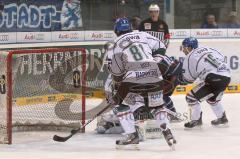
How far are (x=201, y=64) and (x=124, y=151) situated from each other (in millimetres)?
1653

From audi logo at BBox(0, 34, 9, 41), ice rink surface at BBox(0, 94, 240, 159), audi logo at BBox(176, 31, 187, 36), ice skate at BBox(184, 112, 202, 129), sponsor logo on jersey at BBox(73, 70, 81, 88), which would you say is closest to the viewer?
ice rink surface at BBox(0, 94, 240, 159)

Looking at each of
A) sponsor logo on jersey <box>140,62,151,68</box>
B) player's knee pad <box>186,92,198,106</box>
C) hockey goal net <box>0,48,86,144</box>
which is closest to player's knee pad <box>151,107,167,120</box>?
sponsor logo on jersey <box>140,62,151,68</box>

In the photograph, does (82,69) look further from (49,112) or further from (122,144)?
(122,144)

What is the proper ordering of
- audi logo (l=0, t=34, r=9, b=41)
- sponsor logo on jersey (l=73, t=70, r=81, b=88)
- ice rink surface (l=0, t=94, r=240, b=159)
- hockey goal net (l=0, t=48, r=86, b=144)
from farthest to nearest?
1. audi logo (l=0, t=34, r=9, b=41)
2. sponsor logo on jersey (l=73, t=70, r=81, b=88)
3. hockey goal net (l=0, t=48, r=86, b=144)
4. ice rink surface (l=0, t=94, r=240, b=159)

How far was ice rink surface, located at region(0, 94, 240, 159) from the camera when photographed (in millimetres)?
5281

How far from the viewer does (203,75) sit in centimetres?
678

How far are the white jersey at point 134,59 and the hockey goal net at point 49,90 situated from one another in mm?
1095

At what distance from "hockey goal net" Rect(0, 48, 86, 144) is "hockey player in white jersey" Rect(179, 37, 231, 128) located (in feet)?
3.53

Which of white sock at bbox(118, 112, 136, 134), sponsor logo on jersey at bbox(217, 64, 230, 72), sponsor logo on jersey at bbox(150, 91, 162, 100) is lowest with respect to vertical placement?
white sock at bbox(118, 112, 136, 134)

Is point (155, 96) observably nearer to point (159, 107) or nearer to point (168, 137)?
point (159, 107)

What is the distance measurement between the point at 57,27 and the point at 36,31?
1.19 feet

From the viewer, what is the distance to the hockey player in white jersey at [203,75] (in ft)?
22.1

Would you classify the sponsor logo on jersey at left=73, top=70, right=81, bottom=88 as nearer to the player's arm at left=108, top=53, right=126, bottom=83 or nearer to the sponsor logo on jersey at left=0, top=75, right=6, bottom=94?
the sponsor logo on jersey at left=0, top=75, right=6, bottom=94

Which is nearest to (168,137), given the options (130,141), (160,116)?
(160,116)
